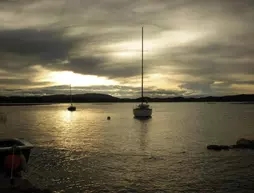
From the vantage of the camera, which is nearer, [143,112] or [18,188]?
[18,188]

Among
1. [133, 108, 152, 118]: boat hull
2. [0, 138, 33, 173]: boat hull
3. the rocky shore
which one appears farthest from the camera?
[133, 108, 152, 118]: boat hull

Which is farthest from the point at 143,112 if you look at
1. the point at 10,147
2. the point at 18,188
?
the point at 18,188

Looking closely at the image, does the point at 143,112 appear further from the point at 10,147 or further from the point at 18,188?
the point at 18,188

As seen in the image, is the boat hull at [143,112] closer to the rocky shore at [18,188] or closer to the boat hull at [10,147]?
the boat hull at [10,147]

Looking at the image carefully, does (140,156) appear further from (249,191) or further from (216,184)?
(249,191)

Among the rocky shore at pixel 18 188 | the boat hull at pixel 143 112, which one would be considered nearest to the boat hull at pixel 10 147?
the rocky shore at pixel 18 188

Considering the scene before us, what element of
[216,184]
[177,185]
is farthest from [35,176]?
[216,184]

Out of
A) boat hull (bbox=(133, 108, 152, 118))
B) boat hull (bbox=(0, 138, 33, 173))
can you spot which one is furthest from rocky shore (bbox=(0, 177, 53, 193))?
boat hull (bbox=(133, 108, 152, 118))

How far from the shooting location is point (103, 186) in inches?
733

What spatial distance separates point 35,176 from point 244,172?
13.6 m

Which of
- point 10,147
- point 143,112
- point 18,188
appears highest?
point 143,112

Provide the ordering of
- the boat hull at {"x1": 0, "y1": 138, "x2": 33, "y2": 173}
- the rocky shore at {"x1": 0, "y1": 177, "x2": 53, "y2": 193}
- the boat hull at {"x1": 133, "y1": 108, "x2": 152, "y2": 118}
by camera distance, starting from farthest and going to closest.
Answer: the boat hull at {"x1": 133, "y1": 108, "x2": 152, "y2": 118} → the boat hull at {"x1": 0, "y1": 138, "x2": 33, "y2": 173} → the rocky shore at {"x1": 0, "y1": 177, "x2": 53, "y2": 193}

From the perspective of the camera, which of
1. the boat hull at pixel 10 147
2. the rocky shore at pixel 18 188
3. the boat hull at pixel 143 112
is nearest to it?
the rocky shore at pixel 18 188

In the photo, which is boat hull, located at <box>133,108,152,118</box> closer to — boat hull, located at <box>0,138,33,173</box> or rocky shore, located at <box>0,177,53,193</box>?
boat hull, located at <box>0,138,33,173</box>
